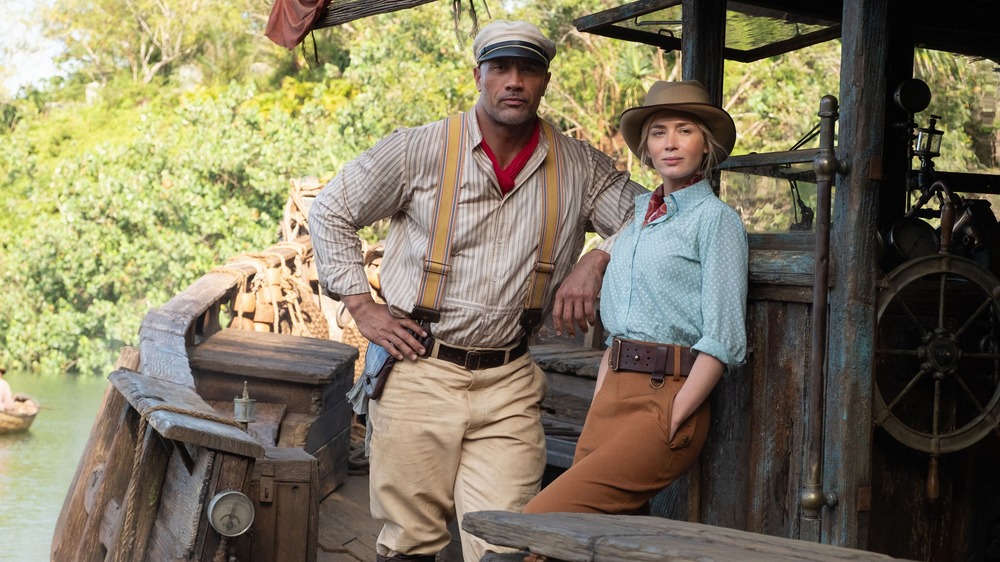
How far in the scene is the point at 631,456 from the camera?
307 centimetres

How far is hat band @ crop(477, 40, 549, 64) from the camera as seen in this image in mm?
3652

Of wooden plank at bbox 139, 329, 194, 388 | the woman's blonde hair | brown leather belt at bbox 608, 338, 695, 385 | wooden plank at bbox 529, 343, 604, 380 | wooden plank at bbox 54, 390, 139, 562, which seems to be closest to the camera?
brown leather belt at bbox 608, 338, 695, 385

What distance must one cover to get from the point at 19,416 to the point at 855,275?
12656 millimetres

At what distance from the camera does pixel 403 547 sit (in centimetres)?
382

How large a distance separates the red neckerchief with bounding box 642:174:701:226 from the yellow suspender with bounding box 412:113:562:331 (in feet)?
1.54

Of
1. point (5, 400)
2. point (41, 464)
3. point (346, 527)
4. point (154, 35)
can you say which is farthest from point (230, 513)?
point (154, 35)

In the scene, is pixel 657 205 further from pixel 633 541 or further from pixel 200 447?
pixel 200 447

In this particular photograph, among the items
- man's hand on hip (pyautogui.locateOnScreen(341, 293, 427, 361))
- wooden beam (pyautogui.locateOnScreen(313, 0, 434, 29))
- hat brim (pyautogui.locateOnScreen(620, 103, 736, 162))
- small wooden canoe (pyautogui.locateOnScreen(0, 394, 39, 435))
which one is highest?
wooden beam (pyautogui.locateOnScreen(313, 0, 434, 29))

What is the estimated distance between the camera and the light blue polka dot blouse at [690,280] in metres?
3.06

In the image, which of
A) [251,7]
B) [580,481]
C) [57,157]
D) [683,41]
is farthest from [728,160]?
[251,7]

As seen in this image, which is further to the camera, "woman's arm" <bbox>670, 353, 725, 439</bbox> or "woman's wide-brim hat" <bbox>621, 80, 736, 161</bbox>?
"woman's wide-brim hat" <bbox>621, 80, 736, 161</bbox>

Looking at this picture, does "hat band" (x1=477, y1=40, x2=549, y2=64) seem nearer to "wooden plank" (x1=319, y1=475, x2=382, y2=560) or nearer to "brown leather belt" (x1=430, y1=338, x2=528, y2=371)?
"brown leather belt" (x1=430, y1=338, x2=528, y2=371)

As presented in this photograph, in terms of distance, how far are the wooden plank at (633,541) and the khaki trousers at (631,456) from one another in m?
0.30

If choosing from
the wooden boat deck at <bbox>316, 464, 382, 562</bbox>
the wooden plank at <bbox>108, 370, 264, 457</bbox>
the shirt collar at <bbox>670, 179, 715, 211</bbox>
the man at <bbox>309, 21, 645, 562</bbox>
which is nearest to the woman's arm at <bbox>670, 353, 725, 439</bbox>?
the shirt collar at <bbox>670, 179, 715, 211</bbox>
